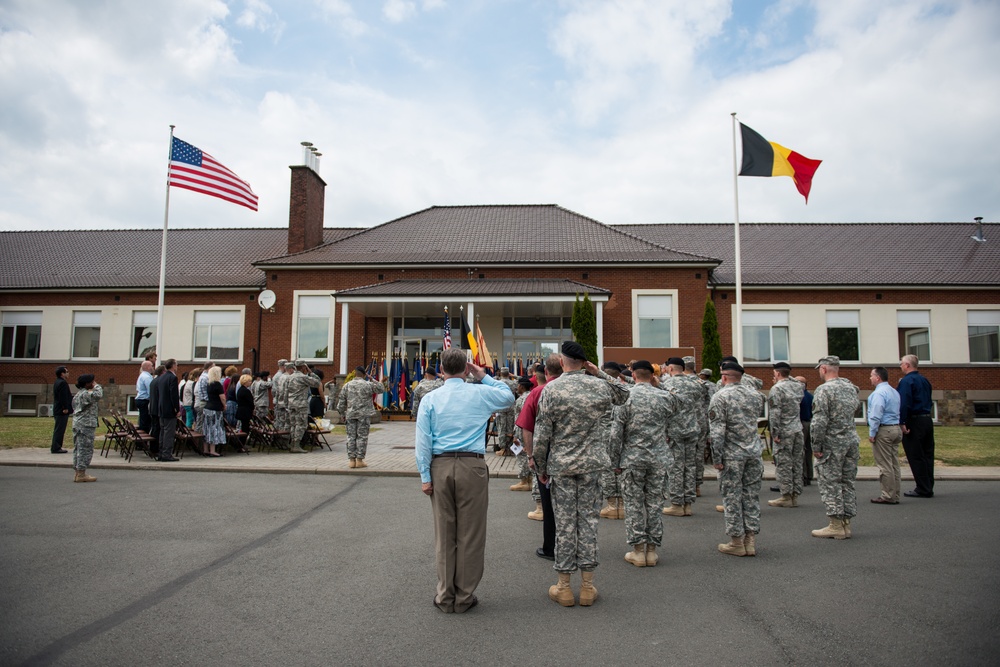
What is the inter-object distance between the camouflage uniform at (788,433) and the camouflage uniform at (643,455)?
2.97 metres

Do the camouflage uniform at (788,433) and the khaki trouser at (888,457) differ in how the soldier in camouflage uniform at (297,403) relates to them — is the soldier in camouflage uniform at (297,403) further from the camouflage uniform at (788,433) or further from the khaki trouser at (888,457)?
the khaki trouser at (888,457)

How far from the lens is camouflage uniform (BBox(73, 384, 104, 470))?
9.79 metres

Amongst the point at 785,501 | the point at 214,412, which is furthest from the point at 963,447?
the point at 214,412

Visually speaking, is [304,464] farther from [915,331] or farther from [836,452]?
[915,331]

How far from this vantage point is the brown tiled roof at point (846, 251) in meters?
24.5

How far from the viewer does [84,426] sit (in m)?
9.95

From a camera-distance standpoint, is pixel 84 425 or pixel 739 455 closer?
pixel 739 455

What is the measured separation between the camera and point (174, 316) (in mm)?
25938

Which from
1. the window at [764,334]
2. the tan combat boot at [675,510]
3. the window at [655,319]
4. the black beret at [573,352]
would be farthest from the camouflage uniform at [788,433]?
the window at [764,334]

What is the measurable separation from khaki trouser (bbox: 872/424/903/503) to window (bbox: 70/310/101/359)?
28.1 meters

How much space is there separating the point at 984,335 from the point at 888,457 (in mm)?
20512

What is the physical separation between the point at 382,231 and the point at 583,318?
1117 cm

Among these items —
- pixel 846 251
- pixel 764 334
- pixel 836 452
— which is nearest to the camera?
pixel 836 452

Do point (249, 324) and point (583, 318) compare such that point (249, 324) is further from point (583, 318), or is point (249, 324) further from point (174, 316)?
point (583, 318)
